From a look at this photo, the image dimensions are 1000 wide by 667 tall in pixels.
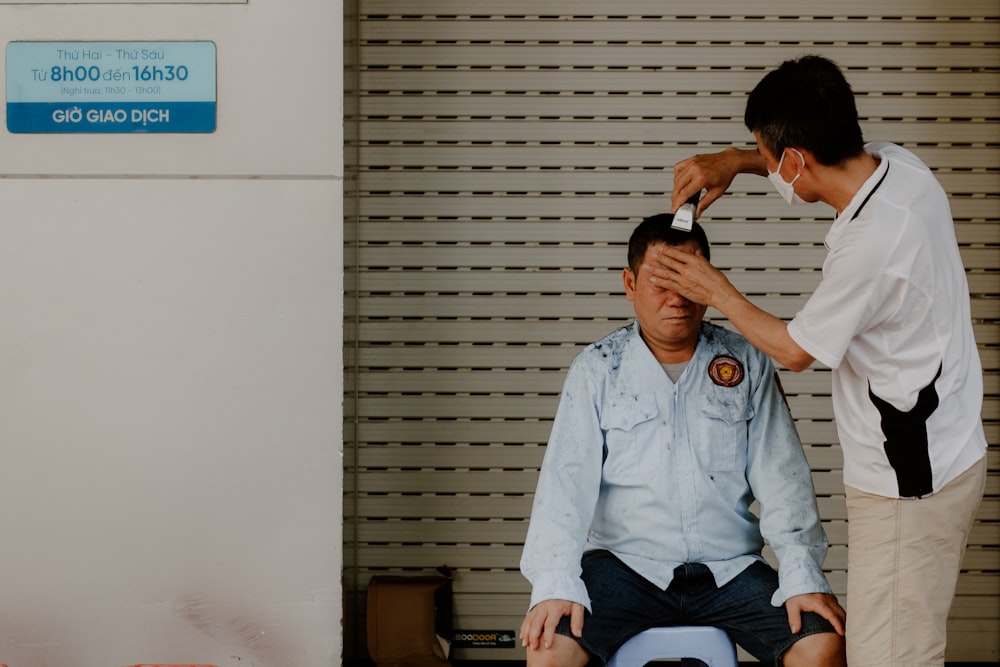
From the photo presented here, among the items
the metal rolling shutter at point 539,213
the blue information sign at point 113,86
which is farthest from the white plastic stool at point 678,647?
the blue information sign at point 113,86

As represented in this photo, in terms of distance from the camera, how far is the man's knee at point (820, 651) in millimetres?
2805

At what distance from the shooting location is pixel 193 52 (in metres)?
3.66

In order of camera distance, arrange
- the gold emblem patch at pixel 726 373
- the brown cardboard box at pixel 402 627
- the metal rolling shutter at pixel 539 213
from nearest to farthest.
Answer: the gold emblem patch at pixel 726 373 → the brown cardboard box at pixel 402 627 → the metal rolling shutter at pixel 539 213

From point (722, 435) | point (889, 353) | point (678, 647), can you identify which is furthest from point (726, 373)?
point (678, 647)

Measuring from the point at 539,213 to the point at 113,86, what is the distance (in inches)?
83.0

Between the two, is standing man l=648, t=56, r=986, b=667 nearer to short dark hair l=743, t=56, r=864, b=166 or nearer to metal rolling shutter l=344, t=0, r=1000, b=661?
short dark hair l=743, t=56, r=864, b=166

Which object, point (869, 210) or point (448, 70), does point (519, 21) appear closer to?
point (448, 70)

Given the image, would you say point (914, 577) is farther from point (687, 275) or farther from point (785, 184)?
point (785, 184)

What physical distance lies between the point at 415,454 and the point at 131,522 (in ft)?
5.15

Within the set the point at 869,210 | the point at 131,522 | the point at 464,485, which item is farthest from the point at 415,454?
the point at 869,210

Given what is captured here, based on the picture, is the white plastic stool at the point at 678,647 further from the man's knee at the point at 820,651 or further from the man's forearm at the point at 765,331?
the man's forearm at the point at 765,331

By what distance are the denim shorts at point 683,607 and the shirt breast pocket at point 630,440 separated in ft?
1.01

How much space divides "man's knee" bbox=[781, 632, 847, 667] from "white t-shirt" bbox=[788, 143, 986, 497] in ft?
1.53

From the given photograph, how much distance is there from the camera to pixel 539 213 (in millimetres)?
4926
